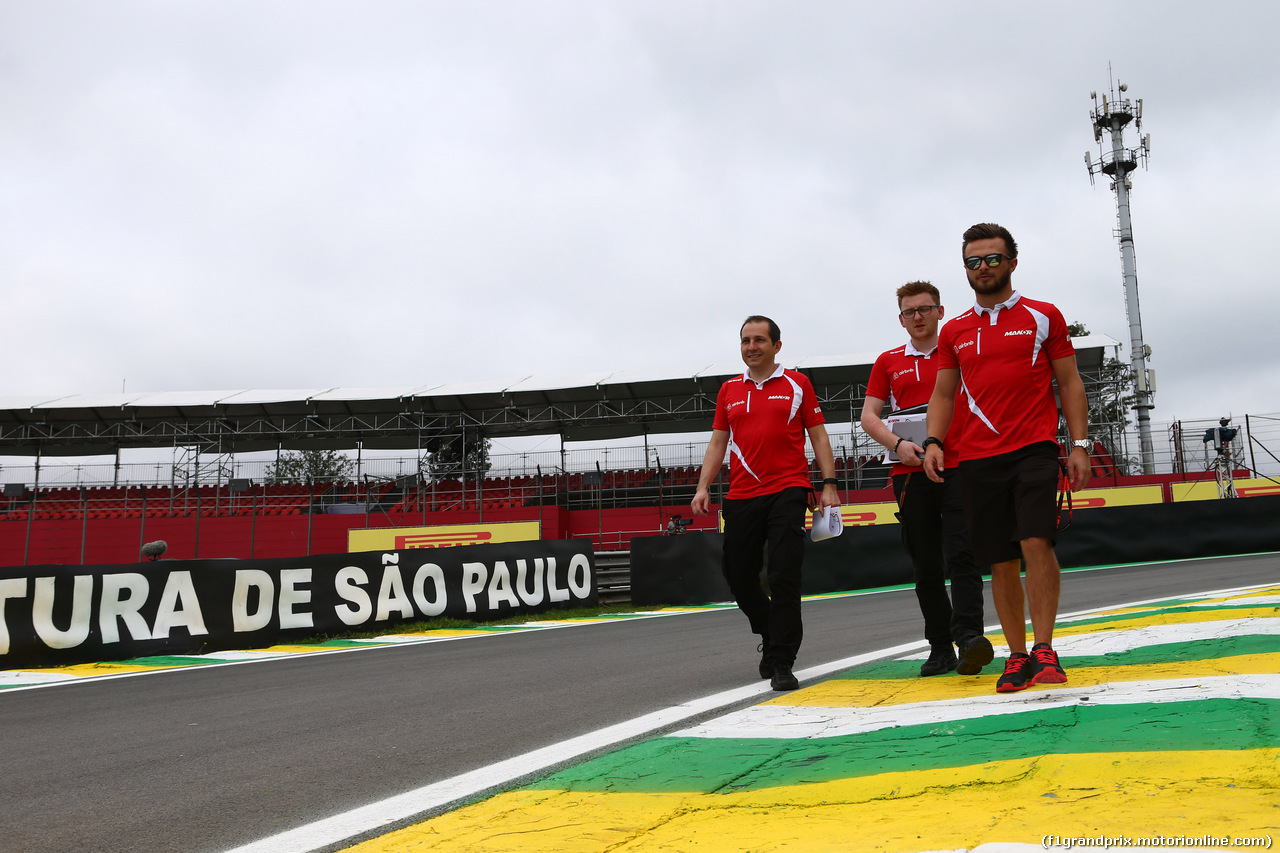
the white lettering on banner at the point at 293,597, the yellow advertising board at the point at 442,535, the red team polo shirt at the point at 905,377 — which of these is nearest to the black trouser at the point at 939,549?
the red team polo shirt at the point at 905,377

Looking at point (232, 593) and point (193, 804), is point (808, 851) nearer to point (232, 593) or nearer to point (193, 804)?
point (193, 804)

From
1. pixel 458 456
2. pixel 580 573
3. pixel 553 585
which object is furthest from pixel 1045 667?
pixel 458 456

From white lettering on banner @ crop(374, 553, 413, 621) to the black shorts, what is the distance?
8182 mm

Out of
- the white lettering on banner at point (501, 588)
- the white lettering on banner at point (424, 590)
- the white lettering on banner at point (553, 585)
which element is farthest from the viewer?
the white lettering on banner at point (553, 585)

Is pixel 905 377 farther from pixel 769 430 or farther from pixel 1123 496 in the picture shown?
pixel 1123 496

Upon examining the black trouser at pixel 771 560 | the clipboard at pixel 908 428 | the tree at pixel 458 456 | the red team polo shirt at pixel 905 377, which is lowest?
the black trouser at pixel 771 560

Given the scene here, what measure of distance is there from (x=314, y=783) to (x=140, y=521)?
91.0 ft

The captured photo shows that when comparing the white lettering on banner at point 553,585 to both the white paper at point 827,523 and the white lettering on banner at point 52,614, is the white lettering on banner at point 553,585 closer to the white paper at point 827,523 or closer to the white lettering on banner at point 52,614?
the white lettering on banner at point 52,614

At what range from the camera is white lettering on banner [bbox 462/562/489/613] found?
11570 millimetres

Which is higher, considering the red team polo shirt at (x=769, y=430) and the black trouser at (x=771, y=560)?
the red team polo shirt at (x=769, y=430)

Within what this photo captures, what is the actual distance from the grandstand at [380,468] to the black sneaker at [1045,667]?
2093 cm

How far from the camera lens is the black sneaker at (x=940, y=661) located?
4.10 metres

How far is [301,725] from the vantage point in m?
4.06

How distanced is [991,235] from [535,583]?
991 centimetres
